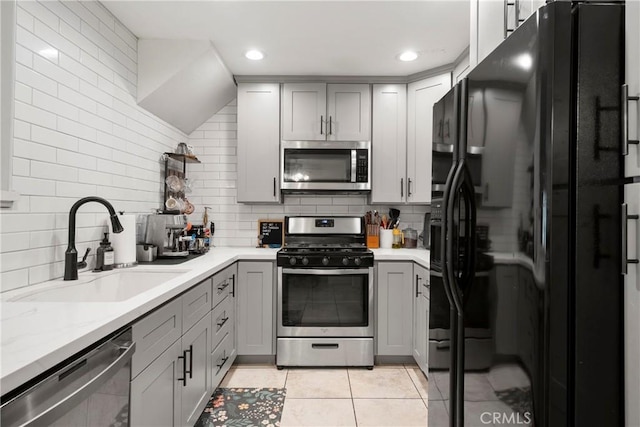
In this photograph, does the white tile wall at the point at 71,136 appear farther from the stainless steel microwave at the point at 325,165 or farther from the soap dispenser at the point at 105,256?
the stainless steel microwave at the point at 325,165

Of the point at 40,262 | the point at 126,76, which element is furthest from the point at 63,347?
the point at 126,76

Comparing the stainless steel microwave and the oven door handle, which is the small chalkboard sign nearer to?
the stainless steel microwave

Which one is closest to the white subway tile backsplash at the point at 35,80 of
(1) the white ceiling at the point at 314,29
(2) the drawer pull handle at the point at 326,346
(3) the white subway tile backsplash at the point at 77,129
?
(3) the white subway tile backsplash at the point at 77,129

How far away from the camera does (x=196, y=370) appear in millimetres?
1833

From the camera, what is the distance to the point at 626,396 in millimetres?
770

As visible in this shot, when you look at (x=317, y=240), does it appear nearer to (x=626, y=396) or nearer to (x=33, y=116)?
(x=33, y=116)

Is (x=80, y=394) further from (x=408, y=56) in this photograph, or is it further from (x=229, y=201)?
(x=408, y=56)

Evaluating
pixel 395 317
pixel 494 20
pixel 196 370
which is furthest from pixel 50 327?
pixel 395 317

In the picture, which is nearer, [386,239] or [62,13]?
[62,13]

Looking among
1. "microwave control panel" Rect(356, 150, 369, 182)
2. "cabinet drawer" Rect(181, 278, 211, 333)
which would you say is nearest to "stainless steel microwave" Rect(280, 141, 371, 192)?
"microwave control panel" Rect(356, 150, 369, 182)

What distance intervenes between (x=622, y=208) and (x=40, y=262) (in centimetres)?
→ 214
